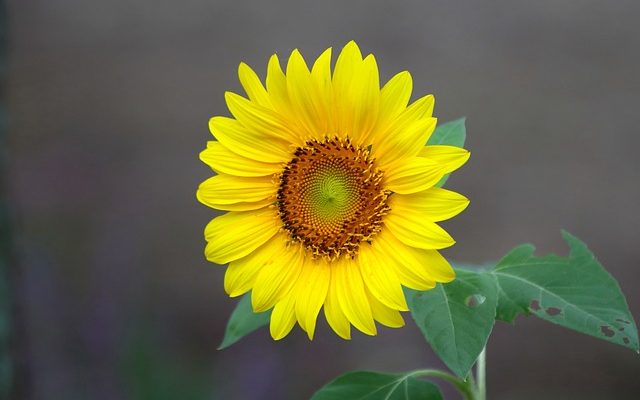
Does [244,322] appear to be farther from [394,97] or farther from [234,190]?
[394,97]

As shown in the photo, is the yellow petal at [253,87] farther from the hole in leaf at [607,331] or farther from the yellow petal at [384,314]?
the hole in leaf at [607,331]

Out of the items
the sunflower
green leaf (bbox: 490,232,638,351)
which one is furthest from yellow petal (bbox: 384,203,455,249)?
green leaf (bbox: 490,232,638,351)

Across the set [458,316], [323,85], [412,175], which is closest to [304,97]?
[323,85]

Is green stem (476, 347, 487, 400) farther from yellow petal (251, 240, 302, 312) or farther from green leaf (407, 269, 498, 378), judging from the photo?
yellow petal (251, 240, 302, 312)

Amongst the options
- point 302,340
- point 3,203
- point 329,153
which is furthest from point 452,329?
point 302,340

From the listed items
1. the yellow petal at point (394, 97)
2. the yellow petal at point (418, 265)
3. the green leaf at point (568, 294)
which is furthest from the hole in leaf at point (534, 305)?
the yellow petal at point (394, 97)

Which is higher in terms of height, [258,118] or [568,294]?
[258,118]
